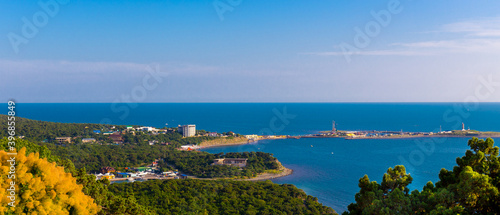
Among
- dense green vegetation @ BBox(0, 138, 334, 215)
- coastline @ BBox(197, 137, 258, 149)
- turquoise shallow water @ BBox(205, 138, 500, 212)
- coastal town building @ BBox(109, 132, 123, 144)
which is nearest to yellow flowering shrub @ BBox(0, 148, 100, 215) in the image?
dense green vegetation @ BBox(0, 138, 334, 215)

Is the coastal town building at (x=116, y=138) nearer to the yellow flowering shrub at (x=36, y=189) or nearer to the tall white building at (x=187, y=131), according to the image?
the tall white building at (x=187, y=131)

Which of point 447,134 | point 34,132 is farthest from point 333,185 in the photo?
point 447,134

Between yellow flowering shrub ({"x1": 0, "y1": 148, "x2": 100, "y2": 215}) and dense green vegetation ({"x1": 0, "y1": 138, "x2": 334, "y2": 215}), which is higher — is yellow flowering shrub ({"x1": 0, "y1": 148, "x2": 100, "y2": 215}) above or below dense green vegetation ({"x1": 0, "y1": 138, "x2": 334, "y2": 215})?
above

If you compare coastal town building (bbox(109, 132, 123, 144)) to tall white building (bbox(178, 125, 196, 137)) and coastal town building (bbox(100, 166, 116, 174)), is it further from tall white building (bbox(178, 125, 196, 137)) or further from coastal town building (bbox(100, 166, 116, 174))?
coastal town building (bbox(100, 166, 116, 174))

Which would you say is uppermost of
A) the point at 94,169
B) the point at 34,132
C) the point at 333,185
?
the point at 34,132

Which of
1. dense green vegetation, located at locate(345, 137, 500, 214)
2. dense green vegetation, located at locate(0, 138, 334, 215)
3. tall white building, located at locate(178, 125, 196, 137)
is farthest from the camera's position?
tall white building, located at locate(178, 125, 196, 137)

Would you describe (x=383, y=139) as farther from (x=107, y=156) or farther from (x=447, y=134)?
(x=107, y=156)
